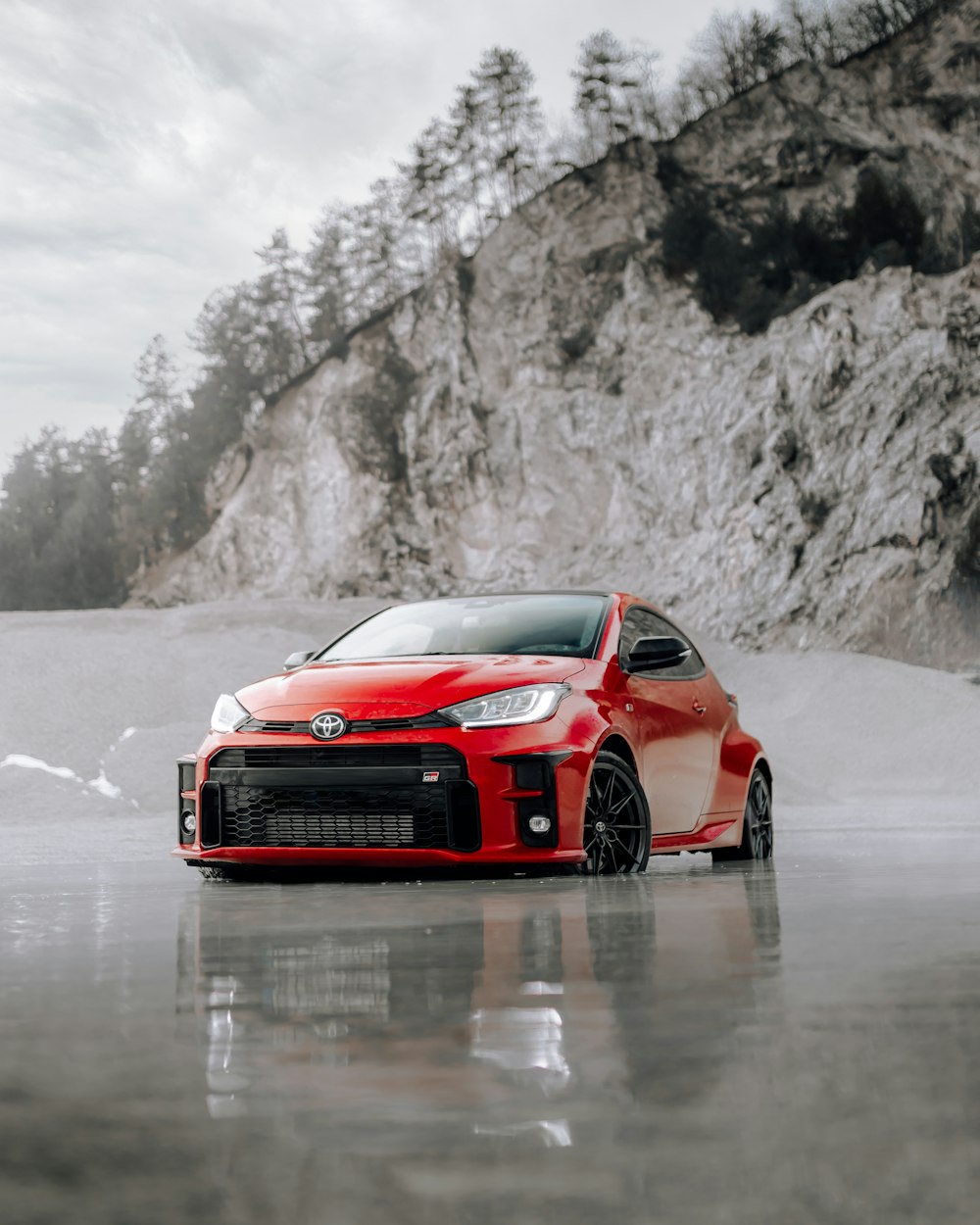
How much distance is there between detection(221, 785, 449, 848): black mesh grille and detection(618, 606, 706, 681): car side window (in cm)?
143

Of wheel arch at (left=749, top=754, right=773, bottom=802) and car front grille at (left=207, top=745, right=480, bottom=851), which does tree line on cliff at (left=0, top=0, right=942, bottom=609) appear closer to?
wheel arch at (left=749, top=754, right=773, bottom=802)

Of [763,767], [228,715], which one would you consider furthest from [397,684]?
[763,767]

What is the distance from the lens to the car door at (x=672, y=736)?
26.7ft

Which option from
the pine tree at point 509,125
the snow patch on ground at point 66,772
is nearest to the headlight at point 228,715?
the snow patch on ground at point 66,772

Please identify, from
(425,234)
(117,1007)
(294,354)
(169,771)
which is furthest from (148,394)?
(117,1007)

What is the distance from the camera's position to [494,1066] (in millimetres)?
3113

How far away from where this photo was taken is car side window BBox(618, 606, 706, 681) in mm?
8516

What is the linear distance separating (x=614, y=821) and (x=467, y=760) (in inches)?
36.5

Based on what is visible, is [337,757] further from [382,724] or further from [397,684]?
[397,684]

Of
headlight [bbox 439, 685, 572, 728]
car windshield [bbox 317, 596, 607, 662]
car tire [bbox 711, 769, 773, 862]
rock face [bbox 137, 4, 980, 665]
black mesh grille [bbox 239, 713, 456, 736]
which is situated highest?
rock face [bbox 137, 4, 980, 665]

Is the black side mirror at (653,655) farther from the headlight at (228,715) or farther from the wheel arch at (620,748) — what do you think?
the headlight at (228,715)

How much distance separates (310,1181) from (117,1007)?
1.77 metres

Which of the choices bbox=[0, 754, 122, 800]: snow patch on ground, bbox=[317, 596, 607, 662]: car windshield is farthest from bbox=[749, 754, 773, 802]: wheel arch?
bbox=[0, 754, 122, 800]: snow patch on ground

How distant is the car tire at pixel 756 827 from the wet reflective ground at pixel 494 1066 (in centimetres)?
330
